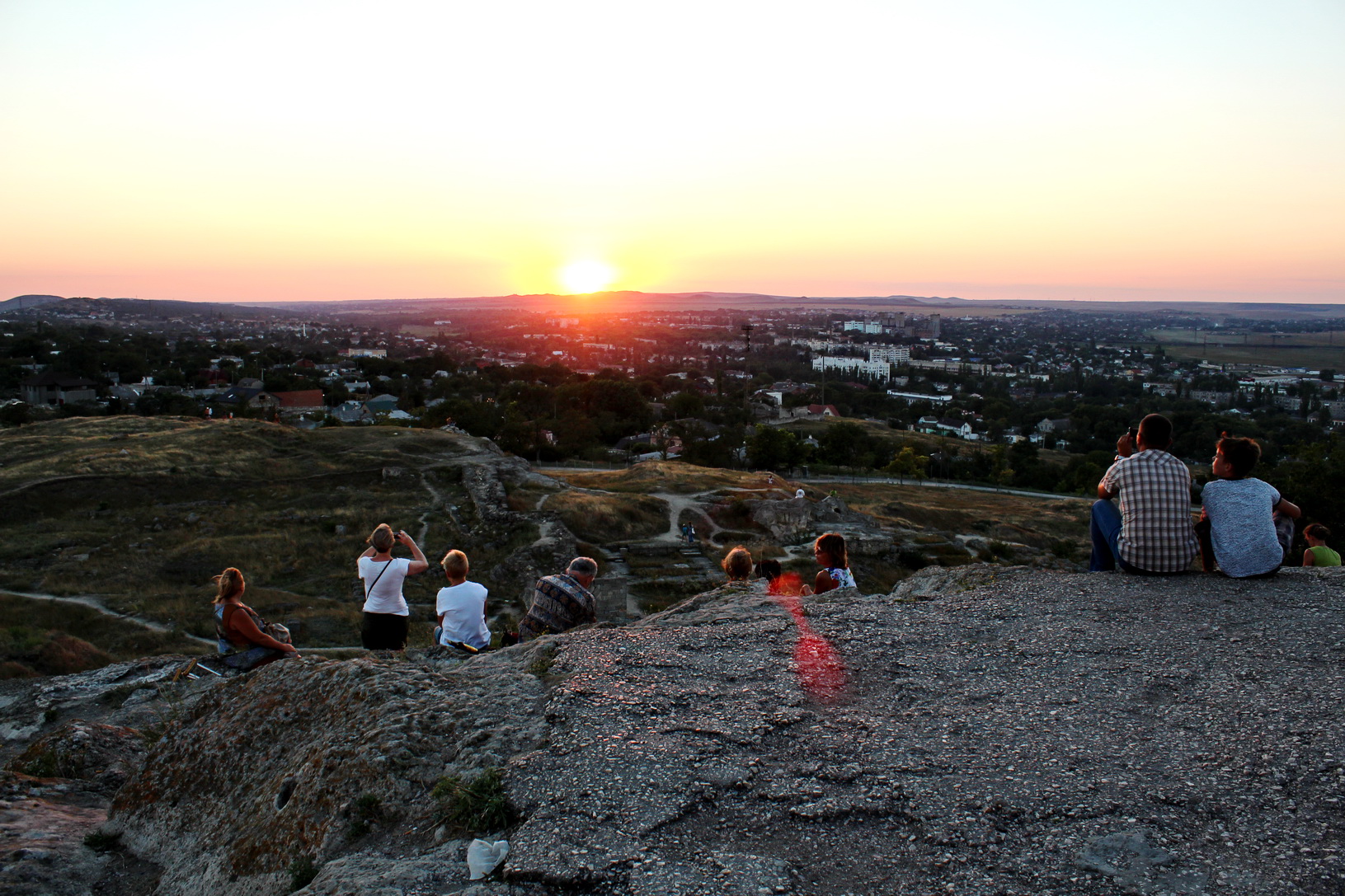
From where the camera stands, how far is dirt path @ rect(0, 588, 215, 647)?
52.5 feet

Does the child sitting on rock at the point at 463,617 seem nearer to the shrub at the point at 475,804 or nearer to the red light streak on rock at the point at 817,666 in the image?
the red light streak on rock at the point at 817,666

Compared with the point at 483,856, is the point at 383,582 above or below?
below

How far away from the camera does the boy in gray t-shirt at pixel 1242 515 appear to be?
6.41 metres

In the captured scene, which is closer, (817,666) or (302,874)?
(302,874)

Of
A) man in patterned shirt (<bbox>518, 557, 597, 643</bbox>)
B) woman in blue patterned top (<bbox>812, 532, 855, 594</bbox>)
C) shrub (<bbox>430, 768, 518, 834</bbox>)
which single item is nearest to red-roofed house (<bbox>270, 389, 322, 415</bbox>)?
man in patterned shirt (<bbox>518, 557, 597, 643</bbox>)

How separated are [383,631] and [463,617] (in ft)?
4.18

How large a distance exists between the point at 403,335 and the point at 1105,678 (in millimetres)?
186022

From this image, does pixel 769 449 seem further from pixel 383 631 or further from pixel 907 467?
pixel 383 631

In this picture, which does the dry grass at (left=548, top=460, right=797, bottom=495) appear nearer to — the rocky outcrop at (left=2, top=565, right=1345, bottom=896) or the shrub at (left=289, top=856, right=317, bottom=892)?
the rocky outcrop at (left=2, top=565, right=1345, bottom=896)

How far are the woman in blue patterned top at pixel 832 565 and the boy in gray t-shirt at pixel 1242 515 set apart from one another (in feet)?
10.1

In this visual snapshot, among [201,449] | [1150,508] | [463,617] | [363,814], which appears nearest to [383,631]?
[463,617]

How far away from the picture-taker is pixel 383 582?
8086 millimetres

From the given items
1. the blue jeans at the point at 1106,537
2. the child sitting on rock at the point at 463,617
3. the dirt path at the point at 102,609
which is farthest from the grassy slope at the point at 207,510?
the blue jeans at the point at 1106,537

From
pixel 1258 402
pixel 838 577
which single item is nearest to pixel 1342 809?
pixel 838 577
